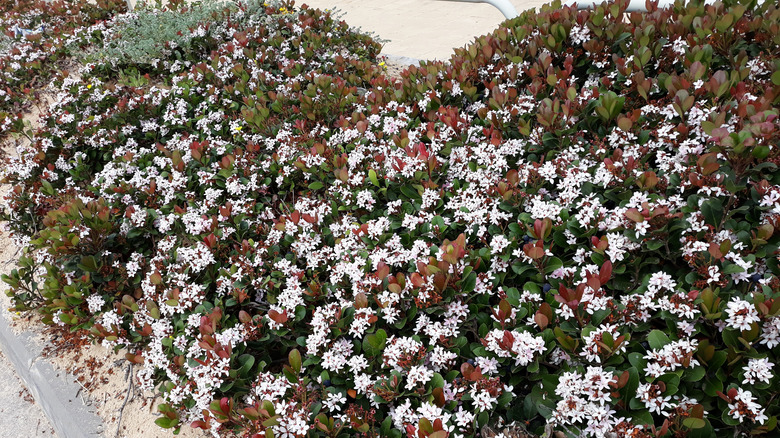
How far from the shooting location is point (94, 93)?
462cm

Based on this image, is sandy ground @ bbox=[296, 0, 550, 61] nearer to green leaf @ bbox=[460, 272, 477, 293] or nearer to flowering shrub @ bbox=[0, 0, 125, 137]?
flowering shrub @ bbox=[0, 0, 125, 137]

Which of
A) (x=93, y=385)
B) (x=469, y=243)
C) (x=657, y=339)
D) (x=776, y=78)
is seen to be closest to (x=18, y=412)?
(x=93, y=385)

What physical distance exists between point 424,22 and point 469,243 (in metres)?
9.28

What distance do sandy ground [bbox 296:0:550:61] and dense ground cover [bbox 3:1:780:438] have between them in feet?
17.0

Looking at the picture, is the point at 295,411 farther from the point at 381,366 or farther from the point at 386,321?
the point at 386,321

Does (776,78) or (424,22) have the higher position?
(776,78)

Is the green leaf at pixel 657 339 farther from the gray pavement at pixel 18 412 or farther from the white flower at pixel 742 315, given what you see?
the gray pavement at pixel 18 412

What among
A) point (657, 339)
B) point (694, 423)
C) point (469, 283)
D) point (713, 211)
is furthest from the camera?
point (469, 283)

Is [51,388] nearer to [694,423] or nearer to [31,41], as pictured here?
[694,423]

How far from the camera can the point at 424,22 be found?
34.0ft

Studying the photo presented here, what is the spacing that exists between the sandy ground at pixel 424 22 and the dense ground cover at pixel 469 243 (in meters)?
5.18

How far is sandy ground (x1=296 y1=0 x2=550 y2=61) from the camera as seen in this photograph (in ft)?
28.7

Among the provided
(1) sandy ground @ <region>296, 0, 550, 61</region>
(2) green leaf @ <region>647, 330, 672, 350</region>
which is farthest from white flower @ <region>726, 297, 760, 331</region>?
(1) sandy ground @ <region>296, 0, 550, 61</region>

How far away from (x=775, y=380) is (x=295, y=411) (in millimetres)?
1661
